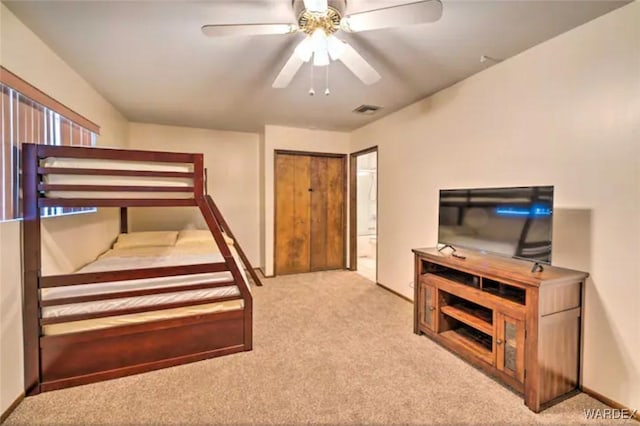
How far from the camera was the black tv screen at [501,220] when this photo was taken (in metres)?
1.83

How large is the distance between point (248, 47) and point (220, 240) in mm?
1438

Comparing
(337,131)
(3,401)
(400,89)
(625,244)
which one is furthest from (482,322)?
(337,131)

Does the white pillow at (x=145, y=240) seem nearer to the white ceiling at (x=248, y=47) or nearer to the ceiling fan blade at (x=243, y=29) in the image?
the white ceiling at (x=248, y=47)

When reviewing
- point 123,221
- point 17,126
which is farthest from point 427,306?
point 123,221

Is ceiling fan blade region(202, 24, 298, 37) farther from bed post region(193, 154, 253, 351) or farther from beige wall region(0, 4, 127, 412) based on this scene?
beige wall region(0, 4, 127, 412)

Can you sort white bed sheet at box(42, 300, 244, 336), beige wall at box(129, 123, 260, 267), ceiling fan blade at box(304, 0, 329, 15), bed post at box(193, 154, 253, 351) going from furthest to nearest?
1. beige wall at box(129, 123, 260, 267)
2. bed post at box(193, 154, 253, 351)
3. white bed sheet at box(42, 300, 244, 336)
4. ceiling fan blade at box(304, 0, 329, 15)

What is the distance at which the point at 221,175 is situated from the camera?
15.7ft

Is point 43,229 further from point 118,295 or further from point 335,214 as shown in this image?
point 335,214

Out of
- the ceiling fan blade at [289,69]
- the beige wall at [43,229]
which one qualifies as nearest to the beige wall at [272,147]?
the beige wall at [43,229]

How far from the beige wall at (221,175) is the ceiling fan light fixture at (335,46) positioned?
3.42m

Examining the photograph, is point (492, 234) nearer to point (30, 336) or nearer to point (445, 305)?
point (445, 305)

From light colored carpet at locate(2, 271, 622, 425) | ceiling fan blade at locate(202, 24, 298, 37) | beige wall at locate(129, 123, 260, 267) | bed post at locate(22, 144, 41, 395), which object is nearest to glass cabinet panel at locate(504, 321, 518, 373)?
light colored carpet at locate(2, 271, 622, 425)

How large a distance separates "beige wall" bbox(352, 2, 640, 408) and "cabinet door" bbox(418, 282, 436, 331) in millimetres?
924

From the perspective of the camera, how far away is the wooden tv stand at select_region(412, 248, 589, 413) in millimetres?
1709
